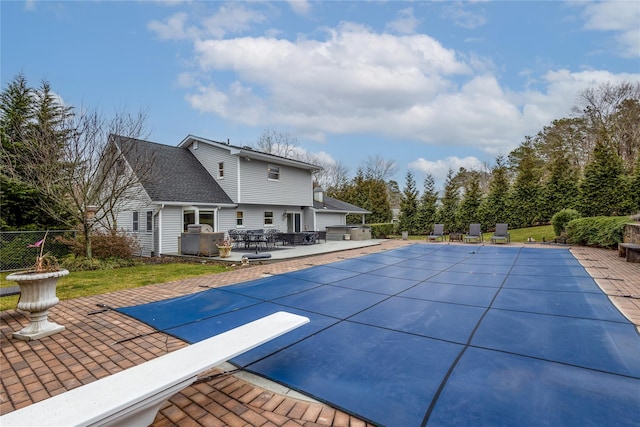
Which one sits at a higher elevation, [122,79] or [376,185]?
[122,79]

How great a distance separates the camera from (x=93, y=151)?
36.5ft

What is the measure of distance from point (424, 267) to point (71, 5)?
1338cm

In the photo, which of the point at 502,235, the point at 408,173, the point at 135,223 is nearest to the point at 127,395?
the point at 135,223

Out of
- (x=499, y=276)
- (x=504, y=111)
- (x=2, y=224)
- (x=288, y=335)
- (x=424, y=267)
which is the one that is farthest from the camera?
(x=504, y=111)

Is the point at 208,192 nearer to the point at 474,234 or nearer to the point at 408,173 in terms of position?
the point at 474,234

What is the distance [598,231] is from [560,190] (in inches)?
304

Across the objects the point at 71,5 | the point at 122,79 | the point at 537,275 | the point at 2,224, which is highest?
the point at 71,5

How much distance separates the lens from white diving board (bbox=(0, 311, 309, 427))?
1678 millimetres

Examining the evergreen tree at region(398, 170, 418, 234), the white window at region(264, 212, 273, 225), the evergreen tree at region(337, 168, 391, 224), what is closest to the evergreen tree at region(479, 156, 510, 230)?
the evergreen tree at region(398, 170, 418, 234)

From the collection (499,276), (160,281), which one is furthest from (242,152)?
(499,276)

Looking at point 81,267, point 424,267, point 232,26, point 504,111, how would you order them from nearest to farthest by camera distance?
1. point 424,267
2. point 81,267
3. point 232,26
4. point 504,111

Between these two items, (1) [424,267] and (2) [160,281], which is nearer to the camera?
(2) [160,281]

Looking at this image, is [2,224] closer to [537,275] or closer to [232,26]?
[232,26]

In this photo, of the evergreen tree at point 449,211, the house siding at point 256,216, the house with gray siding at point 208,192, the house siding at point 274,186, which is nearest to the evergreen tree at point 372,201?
the evergreen tree at point 449,211
